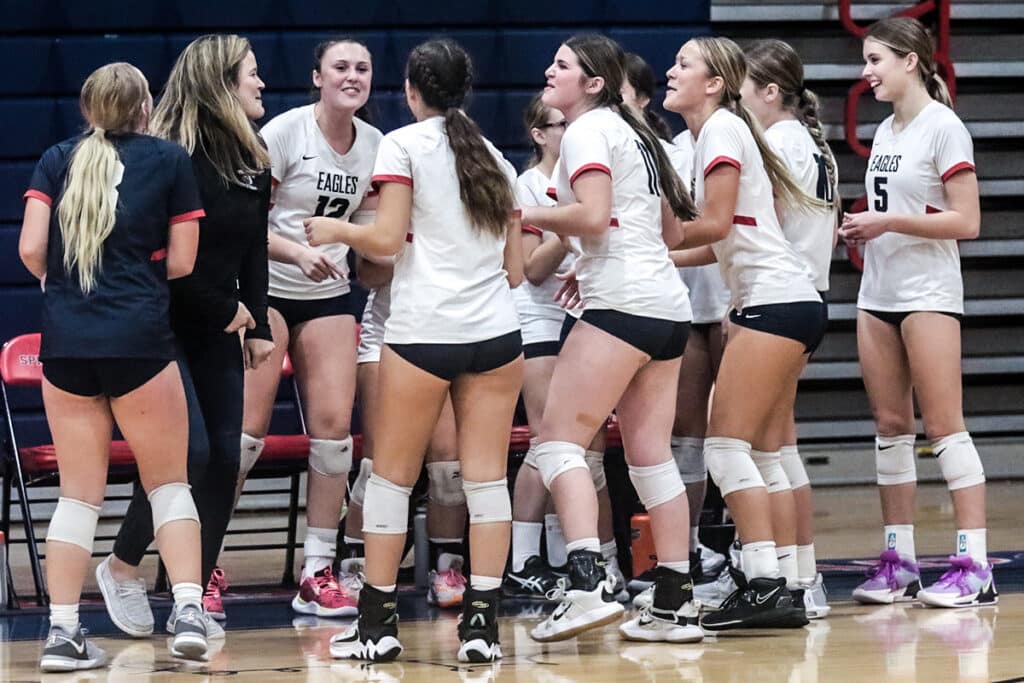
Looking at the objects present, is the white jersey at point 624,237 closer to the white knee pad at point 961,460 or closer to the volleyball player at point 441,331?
the volleyball player at point 441,331

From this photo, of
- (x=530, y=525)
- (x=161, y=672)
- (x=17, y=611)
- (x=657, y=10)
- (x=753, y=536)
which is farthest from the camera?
(x=657, y=10)

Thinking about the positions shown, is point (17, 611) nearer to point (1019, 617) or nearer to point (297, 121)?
point (297, 121)

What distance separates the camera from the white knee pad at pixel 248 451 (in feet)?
13.8

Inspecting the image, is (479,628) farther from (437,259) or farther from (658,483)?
(437,259)

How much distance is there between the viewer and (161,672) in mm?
3283

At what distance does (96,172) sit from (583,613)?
4.99 feet

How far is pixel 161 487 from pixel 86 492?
0.17 metres

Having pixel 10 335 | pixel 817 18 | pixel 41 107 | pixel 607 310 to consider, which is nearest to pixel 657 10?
pixel 817 18

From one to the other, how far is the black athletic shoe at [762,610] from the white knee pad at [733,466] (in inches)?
10.1

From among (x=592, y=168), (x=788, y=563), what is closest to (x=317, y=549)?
(x=788, y=563)

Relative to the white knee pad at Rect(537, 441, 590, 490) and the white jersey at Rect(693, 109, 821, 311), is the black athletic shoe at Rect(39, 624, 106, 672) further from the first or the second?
the white jersey at Rect(693, 109, 821, 311)

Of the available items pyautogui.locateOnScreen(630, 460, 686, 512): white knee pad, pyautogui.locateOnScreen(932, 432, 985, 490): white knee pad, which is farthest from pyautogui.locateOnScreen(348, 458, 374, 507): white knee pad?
pyautogui.locateOnScreen(932, 432, 985, 490): white knee pad

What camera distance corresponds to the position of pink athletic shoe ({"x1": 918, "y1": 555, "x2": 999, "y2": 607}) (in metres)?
4.08

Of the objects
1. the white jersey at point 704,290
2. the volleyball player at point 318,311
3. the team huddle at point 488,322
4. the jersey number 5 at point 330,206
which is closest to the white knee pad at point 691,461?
the team huddle at point 488,322
